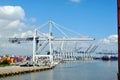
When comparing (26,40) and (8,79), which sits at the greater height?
(26,40)

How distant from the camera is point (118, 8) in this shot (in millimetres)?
13719

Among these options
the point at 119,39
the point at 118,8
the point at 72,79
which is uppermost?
the point at 118,8

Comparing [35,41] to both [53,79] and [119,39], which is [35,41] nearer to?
[53,79]

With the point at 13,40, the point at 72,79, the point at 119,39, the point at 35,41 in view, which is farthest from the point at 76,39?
the point at 119,39

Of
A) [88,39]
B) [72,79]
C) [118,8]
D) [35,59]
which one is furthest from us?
[35,59]

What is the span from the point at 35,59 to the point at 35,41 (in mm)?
8435

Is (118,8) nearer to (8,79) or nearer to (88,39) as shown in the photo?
(8,79)

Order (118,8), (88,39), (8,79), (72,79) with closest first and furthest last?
(118,8)
(8,79)
(72,79)
(88,39)

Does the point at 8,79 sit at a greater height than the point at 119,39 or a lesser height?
lesser

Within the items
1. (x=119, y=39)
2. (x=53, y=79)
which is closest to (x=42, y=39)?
(x=53, y=79)

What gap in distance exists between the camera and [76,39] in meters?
111

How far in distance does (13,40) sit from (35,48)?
9303 millimetres

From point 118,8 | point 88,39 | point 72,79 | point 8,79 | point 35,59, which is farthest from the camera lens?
point 35,59

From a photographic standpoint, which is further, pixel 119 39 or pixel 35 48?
pixel 35 48
